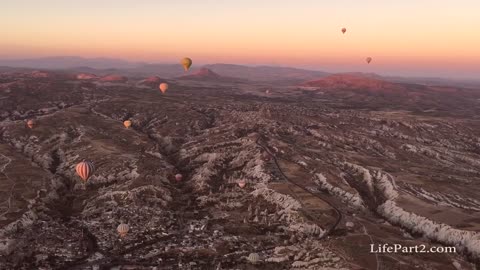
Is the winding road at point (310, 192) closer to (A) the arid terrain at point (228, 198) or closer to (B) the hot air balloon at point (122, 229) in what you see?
(A) the arid terrain at point (228, 198)

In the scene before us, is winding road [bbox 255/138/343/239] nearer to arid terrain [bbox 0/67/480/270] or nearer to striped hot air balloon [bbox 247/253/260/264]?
arid terrain [bbox 0/67/480/270]

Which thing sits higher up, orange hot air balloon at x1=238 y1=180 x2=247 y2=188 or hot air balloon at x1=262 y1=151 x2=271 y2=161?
hot air balloon at x1=262 y1=151 x2=271 y2=161

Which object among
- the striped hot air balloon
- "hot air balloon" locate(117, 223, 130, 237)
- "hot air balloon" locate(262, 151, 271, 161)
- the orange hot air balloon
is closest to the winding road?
"hot air balloon" locate(262, 151, 271, 161)

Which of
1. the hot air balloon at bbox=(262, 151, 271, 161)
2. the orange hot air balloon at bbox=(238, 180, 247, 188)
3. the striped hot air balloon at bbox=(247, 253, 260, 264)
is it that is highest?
the hot air balloon at bbox=(262, 151, 271, 161)

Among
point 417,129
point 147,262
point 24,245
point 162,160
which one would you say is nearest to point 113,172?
point 162,160

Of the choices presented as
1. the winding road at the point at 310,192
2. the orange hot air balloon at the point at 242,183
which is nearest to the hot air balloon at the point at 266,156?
the winding road at the point at 310,192

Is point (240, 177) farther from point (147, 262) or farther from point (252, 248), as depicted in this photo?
point (147, 262)

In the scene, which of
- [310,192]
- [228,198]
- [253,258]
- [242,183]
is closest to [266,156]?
[242,183]

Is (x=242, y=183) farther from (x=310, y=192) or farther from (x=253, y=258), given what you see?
(x=253, y=258)
